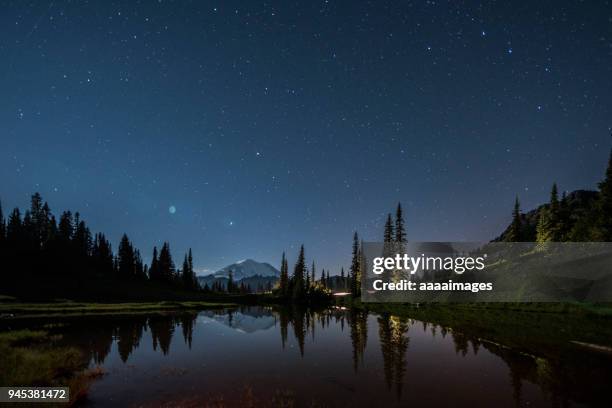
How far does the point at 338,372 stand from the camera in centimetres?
1959

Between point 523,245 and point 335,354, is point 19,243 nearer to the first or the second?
point 335,354

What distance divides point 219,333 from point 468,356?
1051 inches

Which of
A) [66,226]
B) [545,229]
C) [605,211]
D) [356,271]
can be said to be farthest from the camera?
[66,226]

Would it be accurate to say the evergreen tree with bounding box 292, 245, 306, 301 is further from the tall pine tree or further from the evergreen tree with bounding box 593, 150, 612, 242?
the evergreen tree with bounding box 593, 150, 612, 242

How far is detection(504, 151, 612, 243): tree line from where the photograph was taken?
5112 cm

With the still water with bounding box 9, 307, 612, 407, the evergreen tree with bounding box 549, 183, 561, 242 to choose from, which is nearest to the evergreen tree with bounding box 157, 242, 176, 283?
the still water with bounding box 9, 307, 612, 407

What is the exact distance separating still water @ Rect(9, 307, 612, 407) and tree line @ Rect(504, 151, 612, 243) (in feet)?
132

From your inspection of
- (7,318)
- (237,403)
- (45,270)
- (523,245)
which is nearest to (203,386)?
(237,403)

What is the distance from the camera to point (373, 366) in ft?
67.5

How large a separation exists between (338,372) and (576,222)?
7116cm

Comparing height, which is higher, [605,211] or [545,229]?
[605,211]

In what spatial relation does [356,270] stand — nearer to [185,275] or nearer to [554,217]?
[554,217]

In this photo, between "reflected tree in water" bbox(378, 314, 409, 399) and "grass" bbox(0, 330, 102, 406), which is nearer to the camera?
"grass" bbox(0, 330, 102, 406)

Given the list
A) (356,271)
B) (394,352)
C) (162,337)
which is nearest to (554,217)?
(356,271)
